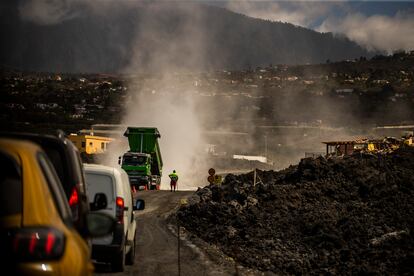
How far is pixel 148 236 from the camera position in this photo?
18.2 metres

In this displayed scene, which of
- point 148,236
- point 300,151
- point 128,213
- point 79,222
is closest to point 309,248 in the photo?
point 148,236

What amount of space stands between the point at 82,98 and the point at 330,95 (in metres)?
69.9

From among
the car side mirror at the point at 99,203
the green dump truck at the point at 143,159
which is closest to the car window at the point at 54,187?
the car side mirror at the point at 99,203

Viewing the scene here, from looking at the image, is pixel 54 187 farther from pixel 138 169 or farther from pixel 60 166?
pixel 138 169

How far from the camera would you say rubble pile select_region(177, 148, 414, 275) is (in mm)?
14703

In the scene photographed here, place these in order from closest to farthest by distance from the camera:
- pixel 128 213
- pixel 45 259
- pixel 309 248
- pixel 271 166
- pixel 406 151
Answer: pixel 45 259
pixel 128 213
pixel 309 248
pixel 406 151
pixel 271 166

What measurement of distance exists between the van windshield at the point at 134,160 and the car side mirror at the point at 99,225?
38.1 m

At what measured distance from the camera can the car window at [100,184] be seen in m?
10.7

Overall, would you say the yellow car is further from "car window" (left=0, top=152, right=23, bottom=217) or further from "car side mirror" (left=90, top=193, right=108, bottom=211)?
"car side mirror" (left=90, top=193, right=108, bottom=211)

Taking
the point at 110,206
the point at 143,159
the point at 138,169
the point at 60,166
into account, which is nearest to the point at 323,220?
the point at 110,206

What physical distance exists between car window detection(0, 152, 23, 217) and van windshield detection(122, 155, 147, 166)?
38985 millimetres

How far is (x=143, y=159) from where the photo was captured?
140 feet

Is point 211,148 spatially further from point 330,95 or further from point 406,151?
point 330,95

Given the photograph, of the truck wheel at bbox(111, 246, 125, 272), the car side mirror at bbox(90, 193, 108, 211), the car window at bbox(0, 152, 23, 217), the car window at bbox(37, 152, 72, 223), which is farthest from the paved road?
the car window at bbox(0, 152, 23, 217)
